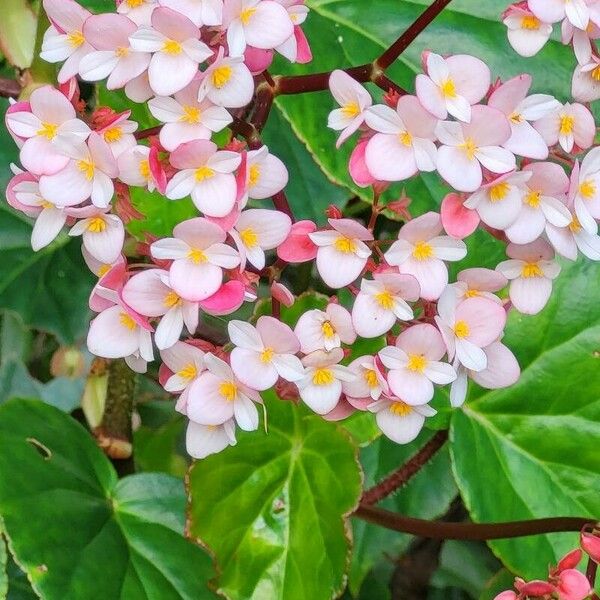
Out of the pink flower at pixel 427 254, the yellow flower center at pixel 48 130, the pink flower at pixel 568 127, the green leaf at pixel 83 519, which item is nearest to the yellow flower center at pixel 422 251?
the pink flower at pixel 427 254

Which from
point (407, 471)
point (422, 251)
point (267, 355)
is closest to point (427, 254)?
point (422, 251)

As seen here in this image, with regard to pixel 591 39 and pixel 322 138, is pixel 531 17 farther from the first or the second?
pixel 322 138

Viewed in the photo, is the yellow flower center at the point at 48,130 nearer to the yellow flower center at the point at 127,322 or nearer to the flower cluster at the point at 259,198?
the flower cluster at the point at 259,198

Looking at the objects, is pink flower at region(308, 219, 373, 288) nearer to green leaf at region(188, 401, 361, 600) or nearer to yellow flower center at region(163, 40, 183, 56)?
yellow flower center at region(163, 40, 183, 56)

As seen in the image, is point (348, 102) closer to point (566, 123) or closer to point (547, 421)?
point (566, 123)

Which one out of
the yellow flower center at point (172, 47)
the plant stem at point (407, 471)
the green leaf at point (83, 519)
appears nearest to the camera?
the yellow flower center at point (172, 47)

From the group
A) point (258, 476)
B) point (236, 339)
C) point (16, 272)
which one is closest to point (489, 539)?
point (258, 476)
